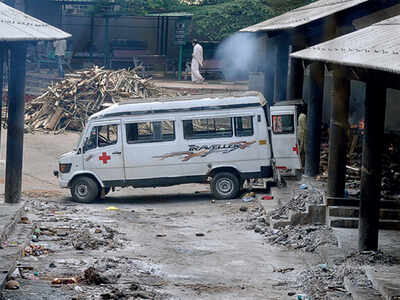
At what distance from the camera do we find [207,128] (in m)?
16.4

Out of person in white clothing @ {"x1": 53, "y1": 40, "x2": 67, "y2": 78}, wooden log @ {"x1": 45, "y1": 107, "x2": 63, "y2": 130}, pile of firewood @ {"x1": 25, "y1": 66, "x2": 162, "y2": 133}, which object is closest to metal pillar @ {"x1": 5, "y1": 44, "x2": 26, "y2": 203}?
pile of firewood @ {"x1": 25, "y1": 66, "x2": 162, "y2": 133}

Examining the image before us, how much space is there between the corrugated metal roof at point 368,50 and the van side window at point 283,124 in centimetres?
500

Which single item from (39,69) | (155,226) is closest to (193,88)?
(39,69)

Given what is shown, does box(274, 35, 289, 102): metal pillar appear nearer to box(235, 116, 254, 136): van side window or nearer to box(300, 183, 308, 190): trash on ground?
box(235, 116, 254, 136): van side window

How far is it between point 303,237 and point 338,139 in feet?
5.67

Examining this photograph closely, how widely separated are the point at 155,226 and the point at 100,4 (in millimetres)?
19562

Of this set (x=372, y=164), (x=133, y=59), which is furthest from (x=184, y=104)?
(x=133, y=59)

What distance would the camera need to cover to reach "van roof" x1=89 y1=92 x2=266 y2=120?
16.3 metres

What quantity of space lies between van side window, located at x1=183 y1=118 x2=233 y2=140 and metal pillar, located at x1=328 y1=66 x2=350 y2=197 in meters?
4.72

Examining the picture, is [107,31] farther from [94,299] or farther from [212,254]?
[94,299]

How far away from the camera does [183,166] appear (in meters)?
16.5

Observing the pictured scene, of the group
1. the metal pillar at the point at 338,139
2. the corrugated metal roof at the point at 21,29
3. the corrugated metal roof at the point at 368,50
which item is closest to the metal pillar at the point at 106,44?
the corrugated metal roof at the point at 21,29

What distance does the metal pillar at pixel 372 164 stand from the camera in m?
8.86

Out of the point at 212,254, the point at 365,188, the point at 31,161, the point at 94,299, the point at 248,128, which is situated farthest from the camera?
the point at 31,161
